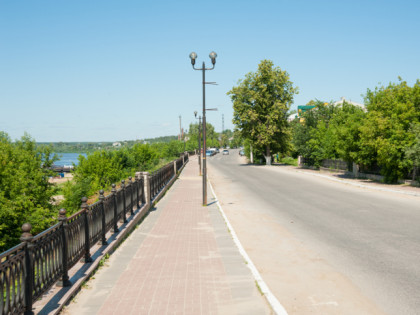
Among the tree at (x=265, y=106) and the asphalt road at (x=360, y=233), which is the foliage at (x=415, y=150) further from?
the tree at (x=265, y=106)

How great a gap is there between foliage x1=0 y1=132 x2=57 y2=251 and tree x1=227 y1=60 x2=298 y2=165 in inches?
1125

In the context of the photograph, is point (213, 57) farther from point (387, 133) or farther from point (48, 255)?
point (387, 133)

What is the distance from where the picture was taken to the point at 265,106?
162ft

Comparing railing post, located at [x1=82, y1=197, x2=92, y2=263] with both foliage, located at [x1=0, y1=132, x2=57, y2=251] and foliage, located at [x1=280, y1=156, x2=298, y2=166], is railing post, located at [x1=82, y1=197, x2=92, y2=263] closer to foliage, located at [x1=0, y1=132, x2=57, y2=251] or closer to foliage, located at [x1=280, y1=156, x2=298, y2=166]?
foliage, located at [x1=0, y1=132, x2=57, y2=251]

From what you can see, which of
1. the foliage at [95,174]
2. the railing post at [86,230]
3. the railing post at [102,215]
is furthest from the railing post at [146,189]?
the foliage at [95,174]

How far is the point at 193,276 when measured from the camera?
254 inches

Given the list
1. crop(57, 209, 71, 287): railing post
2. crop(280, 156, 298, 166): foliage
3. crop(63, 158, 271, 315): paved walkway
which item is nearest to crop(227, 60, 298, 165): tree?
crop(280, 156, 298, 166): foliage

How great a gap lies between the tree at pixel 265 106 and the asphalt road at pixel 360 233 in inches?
1168

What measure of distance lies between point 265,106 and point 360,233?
134 feet

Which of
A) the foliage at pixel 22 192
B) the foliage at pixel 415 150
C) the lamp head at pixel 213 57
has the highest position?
the lamp head at pixel 213 57

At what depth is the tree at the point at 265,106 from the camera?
48.3 m

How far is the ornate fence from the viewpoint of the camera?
403cm

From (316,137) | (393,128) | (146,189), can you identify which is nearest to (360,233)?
(146,189)

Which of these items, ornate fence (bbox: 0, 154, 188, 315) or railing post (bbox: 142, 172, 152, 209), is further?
railing post (bbox: 142, 172, 152, 209)
